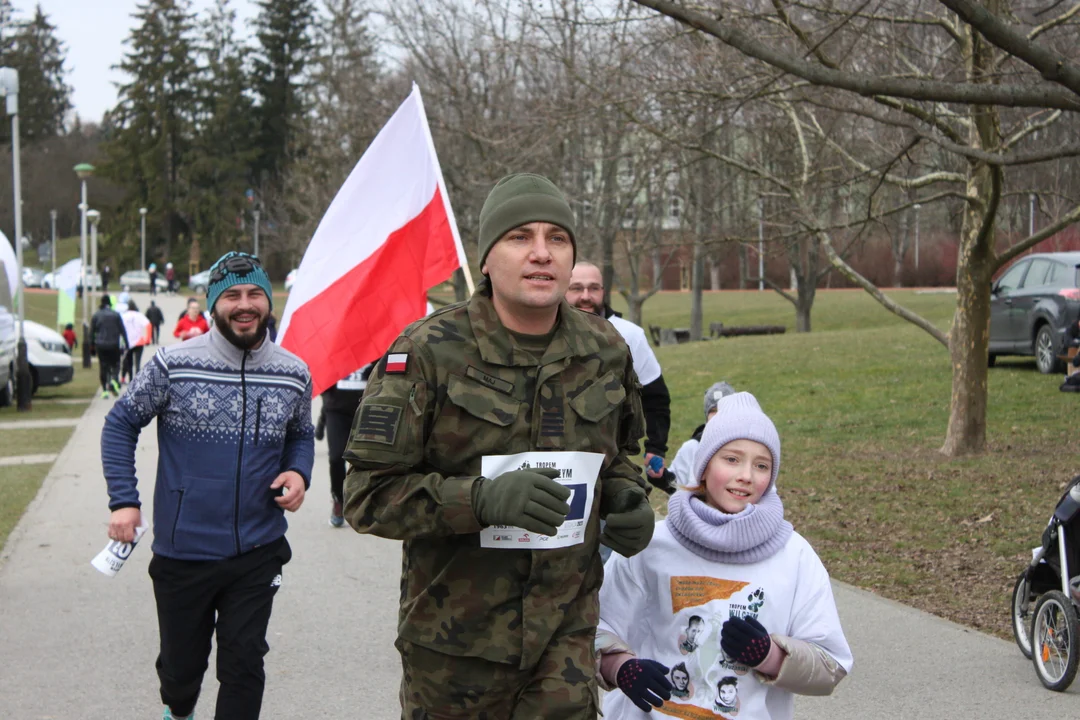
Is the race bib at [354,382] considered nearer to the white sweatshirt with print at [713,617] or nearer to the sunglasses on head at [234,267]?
the sunglasses on head at [234,267]

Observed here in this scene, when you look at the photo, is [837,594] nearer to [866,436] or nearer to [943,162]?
[866,436]

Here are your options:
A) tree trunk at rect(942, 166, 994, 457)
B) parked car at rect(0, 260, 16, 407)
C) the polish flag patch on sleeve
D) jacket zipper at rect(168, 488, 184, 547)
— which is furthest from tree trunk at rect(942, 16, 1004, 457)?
parked car at rect(0, 260, 16, 407)

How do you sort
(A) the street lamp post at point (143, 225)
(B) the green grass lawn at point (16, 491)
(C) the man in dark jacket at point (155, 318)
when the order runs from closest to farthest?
1. (B) the green grass lawn at point (16, 491)
2. (C) the man in dark jacket at point (155, 318)
3. (A) the street lamp post at point (143, 225)

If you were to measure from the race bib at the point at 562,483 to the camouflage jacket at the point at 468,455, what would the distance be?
3 cm

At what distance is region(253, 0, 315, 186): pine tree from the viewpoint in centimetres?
8631

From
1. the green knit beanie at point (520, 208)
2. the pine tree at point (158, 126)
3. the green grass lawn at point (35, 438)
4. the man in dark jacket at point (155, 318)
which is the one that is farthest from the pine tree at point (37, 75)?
the green knit beanie at point (520, 208)

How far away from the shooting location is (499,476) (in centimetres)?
294

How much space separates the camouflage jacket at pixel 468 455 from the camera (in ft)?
9.75

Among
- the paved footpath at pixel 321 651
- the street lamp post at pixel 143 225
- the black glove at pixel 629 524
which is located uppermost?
the street lamp post at pixel 143 225

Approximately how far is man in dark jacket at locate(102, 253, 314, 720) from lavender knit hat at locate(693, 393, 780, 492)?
1810mm

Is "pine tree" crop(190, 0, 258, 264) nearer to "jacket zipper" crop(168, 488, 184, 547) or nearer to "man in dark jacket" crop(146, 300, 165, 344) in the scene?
"man in dark jacket" crop(146, 300, 165, 344)

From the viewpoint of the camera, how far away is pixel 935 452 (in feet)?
40.9

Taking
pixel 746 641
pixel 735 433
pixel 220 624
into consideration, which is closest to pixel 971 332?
pixel 220 624

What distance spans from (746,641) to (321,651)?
13.3 feet
